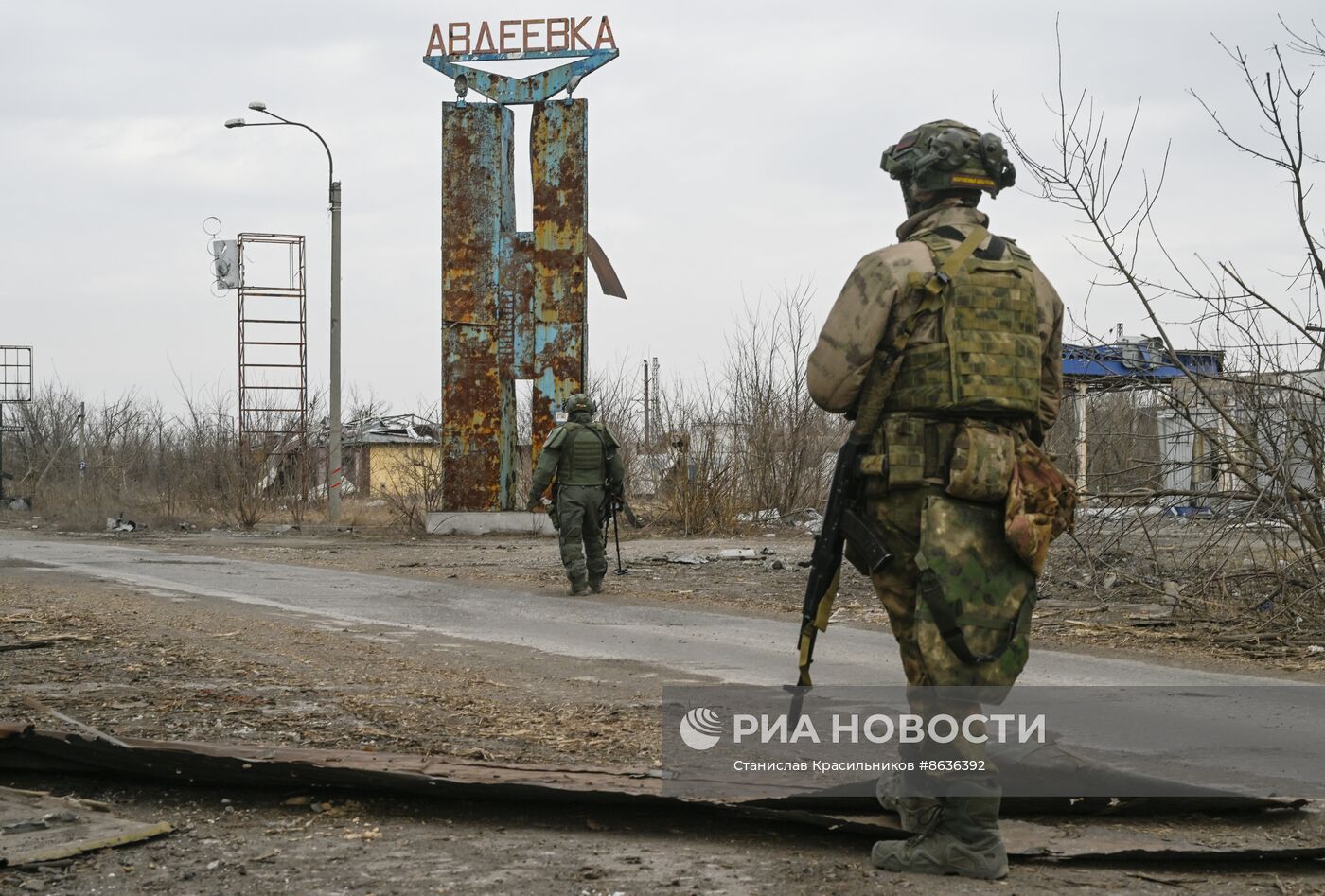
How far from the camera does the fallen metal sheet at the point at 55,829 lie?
374 cm

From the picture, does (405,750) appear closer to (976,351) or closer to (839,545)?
(839,545)

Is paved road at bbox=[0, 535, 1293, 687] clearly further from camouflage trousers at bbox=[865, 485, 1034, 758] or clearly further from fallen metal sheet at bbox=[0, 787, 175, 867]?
fallen metal sheet at bbox=[0, 787, 175, 867]

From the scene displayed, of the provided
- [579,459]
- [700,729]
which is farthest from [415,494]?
[700,729]

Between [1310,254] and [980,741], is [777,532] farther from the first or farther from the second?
[980,741]

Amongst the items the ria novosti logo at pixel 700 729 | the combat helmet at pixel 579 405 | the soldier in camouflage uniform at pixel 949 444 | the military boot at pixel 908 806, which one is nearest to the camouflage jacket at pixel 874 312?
the soldier in camouflage uniform at pixel 949 444

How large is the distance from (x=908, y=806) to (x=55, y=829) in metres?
2.35

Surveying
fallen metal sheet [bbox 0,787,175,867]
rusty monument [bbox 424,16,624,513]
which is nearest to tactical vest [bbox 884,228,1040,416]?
fallen metal sheet [bbox 0,787,175,867]

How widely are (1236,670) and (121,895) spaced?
6.79 m

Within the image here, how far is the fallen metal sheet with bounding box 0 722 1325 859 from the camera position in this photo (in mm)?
3998

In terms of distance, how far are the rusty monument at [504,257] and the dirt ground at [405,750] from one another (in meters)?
11.9

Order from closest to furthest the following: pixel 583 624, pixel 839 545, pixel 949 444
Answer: pixel 949 444 < pixel 839 545 < pixel 583 624

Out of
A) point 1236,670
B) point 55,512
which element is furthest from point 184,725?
point 55,512

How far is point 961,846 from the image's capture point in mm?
3732

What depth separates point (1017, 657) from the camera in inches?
151
